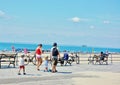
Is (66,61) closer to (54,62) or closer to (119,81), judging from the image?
(54,62)

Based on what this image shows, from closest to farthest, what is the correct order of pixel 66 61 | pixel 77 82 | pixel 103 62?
pixel 77 82 → pixel 66 61 → pixel 103 62

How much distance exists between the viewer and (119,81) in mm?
18625

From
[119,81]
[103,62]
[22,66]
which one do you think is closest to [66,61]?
[103,62]

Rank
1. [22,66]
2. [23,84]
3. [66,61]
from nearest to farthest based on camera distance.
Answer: [23,84] < [22,66] < [66,61]

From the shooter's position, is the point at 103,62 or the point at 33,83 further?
the point at 103,62

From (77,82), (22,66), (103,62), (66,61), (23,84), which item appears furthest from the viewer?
(103,62)

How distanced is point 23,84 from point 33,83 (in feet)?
1.99

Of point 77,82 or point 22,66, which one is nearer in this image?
point 77,82

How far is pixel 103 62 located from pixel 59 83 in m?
18.8

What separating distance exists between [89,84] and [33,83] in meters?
2.52

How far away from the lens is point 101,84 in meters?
17.3

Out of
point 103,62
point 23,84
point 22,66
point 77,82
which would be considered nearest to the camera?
point 23,84

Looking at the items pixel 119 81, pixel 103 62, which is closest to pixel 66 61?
pixel 103 62

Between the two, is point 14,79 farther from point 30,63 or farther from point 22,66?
point 30,63
